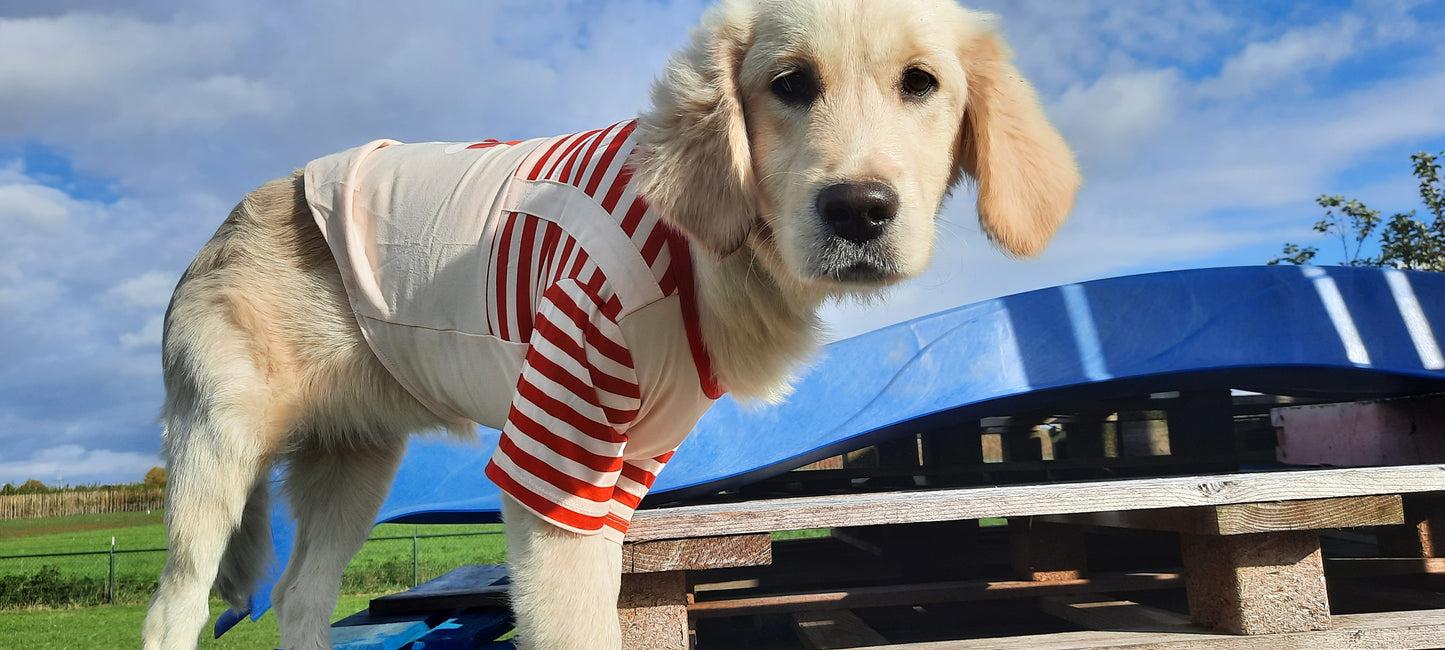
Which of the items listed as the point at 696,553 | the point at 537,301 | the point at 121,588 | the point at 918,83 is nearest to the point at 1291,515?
the point at 696,553

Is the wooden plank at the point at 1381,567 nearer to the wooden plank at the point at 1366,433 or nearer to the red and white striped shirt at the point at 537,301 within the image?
the wooden plank at the point at 1366,433

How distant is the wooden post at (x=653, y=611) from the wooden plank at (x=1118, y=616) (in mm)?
1356

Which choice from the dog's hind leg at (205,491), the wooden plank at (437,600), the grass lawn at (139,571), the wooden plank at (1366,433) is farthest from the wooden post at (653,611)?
the grass lawn at (139,571)

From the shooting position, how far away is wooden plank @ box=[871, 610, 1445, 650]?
230 centimetres

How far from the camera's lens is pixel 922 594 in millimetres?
3096

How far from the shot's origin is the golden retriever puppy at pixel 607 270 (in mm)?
1460

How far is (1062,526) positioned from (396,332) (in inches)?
102

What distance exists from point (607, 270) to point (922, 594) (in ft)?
6.83

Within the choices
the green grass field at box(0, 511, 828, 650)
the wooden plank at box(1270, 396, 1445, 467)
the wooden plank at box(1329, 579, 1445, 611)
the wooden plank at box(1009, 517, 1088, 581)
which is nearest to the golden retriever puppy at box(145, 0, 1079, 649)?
the wooden plank at box(1009, 517, 1088, 581)

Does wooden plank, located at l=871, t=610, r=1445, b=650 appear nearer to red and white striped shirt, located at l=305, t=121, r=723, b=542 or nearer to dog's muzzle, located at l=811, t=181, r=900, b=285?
red and white striped shirt, located at l=305, t=121, r=723, b=542

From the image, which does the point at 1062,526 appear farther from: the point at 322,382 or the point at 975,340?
the point at 322,382

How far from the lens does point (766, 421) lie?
3604 mm

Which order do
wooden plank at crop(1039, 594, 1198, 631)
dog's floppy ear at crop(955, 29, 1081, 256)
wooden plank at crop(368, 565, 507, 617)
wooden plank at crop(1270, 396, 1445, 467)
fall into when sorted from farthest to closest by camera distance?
wooden plank at crop(1270, 396, 1445, 467) → wooden plank at crop(368, 565, 507, 617) → wooden plank at crop(1039, 594, 1198, 631) → dog's floppy ear at crop(955, 29, 1081, 256)

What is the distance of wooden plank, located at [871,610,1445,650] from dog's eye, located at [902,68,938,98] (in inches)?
59.7
